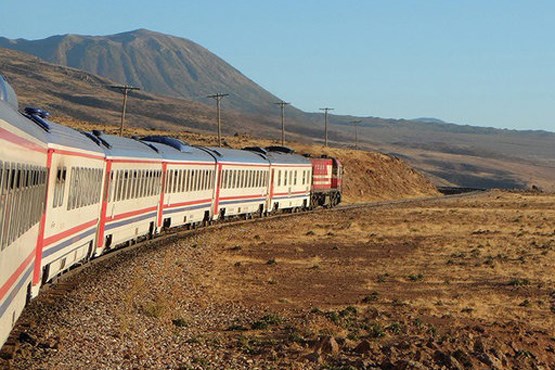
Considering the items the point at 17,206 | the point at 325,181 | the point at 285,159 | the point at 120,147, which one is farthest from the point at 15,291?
the point at 325,181

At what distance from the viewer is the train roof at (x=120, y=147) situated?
27997mm

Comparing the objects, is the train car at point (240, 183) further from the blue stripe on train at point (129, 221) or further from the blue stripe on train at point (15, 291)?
the blue stripe on train at point (15, 291)

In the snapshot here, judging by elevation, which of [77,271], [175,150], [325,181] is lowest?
[77,271]

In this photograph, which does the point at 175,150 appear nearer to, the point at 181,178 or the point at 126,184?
the point at 181,178

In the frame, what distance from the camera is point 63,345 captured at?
16672 mm

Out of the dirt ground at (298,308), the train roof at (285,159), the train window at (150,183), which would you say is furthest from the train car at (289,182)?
the train window at (150,183)

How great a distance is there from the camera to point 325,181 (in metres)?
74.9

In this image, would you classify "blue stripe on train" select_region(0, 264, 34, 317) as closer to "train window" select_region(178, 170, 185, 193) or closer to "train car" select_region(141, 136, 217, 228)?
"train car" select_region(141, 136, 217, 228)

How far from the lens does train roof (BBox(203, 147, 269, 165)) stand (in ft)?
157

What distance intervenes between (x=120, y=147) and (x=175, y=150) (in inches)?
412

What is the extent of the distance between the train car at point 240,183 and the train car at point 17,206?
30522mm

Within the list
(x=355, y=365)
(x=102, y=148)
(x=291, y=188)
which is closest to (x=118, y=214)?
(x=102, y=148)

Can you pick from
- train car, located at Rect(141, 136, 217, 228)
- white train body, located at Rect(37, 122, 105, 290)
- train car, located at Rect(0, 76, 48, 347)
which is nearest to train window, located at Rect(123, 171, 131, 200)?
white train body, located at Rect(37, 122, 105, 290)

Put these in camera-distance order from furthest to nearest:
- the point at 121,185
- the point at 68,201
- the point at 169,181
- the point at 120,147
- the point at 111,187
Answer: the point at 169,181 < the point at 120,147 < the point at 121,185 < the point at 111,187 < the point at 68,201
